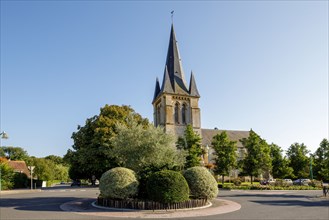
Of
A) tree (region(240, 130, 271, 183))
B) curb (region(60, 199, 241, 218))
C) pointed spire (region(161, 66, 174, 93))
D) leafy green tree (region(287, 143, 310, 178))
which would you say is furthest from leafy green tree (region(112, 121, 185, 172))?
pointed spire (region(161, 66, 174, 93))

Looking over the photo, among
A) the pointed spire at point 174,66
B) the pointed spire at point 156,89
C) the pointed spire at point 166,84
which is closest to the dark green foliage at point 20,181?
the pointed spire at point 166,84

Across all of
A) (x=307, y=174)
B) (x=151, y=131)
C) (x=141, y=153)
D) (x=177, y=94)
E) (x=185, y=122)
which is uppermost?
(x=177, y=94)

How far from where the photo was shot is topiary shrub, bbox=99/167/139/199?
56.1 feet

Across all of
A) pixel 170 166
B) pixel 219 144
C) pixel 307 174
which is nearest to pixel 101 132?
pixel 219 144

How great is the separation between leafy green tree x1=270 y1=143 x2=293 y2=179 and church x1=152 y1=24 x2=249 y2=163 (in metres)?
16.1

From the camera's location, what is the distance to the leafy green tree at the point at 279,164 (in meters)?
49.1

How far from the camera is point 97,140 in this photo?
40812 mm

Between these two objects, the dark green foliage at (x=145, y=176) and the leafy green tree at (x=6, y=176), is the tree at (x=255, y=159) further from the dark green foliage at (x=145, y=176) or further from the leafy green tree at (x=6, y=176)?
the leafy green tree at (x=6, y=176)

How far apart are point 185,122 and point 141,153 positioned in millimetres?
43844

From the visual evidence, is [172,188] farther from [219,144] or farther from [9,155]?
[9,155]

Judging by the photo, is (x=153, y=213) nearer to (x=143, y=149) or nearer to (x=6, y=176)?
(x=143, y=149)

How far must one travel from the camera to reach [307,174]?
174 ft

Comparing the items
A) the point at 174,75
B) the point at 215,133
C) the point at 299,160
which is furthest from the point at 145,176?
the point at 215,133

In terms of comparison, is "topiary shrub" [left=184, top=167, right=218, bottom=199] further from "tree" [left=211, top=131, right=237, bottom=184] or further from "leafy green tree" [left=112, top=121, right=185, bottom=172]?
"tree" [left=211, top=131, right=237, bottom=184]
